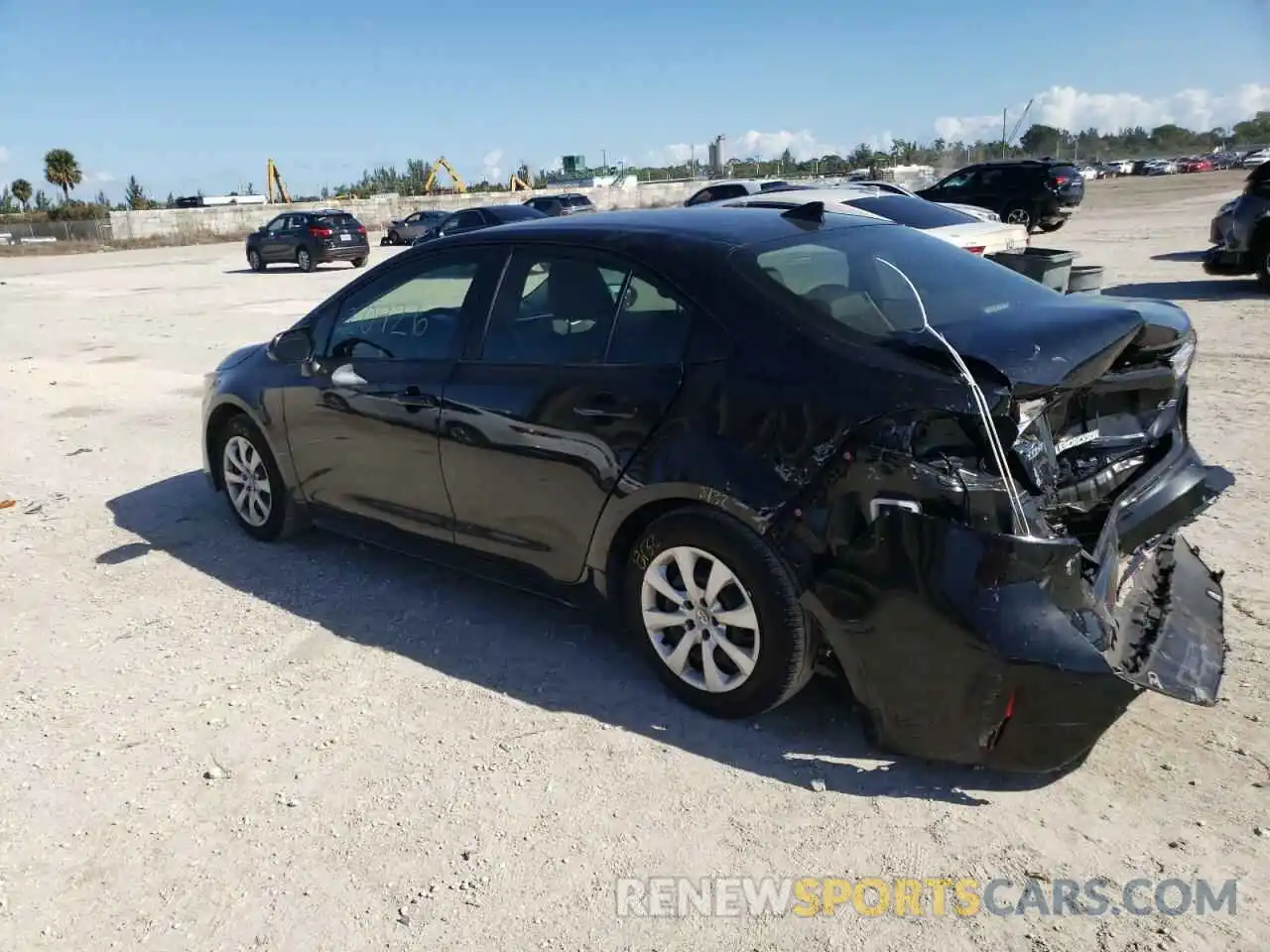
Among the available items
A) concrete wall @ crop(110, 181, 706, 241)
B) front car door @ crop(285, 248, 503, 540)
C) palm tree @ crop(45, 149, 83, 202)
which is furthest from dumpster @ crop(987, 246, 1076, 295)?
palm tree @ crop(45, 149, 83, 202)

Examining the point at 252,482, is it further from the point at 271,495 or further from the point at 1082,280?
the point at 1082,280

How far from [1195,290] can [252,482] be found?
41.2 ft

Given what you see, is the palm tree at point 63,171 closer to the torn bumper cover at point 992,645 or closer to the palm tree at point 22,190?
the palm tree at point 22,190

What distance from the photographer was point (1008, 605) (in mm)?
2758

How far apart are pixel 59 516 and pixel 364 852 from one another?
430 cm

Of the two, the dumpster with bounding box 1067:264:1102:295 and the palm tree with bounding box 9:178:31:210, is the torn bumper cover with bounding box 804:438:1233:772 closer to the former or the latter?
the dumpster with bounding box 1067:264:1102:295

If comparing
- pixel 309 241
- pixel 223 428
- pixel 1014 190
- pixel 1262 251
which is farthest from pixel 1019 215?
pixel 223 428

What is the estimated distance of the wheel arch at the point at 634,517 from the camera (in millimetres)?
3184

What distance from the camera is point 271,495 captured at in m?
5.23

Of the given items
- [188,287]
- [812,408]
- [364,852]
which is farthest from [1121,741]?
[188,287]

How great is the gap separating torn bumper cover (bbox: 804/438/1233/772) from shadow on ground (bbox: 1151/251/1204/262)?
51.9ft

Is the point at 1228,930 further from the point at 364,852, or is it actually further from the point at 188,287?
the point at 188,287

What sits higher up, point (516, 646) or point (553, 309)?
point (553, 309)

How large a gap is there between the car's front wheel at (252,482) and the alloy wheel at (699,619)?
2525 millimetres
